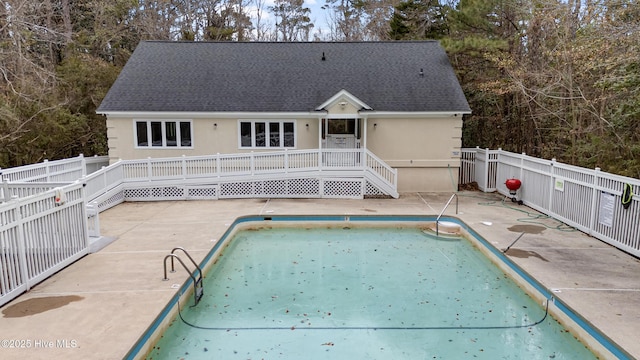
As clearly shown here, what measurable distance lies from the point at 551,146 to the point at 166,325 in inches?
599

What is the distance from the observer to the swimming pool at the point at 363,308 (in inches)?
207

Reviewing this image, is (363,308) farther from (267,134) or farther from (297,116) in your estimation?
(267,134)

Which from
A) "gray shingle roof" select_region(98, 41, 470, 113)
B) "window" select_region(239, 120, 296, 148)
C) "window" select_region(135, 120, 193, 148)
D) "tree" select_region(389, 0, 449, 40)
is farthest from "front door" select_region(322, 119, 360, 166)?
"tree" select_region(389, 0, 449, 40)

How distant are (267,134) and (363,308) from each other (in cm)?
950

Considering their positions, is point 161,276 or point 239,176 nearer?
point 161,276

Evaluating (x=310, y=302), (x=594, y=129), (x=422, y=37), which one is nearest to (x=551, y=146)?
(x=594, y=129)

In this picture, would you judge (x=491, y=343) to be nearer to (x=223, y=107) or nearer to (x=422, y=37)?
(x=223, y=107)

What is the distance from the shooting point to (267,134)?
587 inches

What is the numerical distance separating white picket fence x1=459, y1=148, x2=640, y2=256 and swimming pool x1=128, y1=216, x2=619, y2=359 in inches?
93.3

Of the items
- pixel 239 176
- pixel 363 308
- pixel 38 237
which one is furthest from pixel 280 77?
pixel 363 308

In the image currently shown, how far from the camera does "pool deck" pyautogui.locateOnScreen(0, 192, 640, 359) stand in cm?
480

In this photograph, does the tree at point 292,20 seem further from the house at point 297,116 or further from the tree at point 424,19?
the house at point 297,116

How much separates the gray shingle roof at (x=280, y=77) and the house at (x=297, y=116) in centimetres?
4

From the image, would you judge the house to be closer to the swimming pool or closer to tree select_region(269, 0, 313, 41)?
the swimming pool
